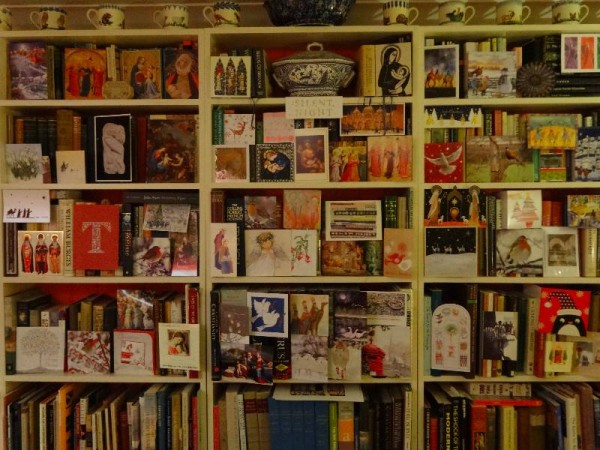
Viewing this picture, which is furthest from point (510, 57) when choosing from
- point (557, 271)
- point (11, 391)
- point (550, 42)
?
point (11, 391)

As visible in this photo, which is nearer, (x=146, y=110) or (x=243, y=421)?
(x=243, y=421)

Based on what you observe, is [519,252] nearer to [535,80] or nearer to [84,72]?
[535,80]

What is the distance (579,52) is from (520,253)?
2.46 ft

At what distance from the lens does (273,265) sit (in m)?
1.88

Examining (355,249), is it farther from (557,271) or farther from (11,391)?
(11,391)

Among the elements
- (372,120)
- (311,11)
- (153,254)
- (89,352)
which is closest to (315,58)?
(311,11)

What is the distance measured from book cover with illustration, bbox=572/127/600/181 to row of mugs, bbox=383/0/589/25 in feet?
1.33

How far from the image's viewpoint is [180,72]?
6.15 ft

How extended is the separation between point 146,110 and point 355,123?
32.3 inches

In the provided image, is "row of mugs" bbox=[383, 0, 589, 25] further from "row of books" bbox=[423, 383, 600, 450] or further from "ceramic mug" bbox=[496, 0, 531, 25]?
"row of books" bbox=[423, 383, 600, 450]

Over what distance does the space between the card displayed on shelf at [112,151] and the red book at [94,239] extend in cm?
13

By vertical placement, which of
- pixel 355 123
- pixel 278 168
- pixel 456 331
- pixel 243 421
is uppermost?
pixel 355 123

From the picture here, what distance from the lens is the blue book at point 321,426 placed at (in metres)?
1.83

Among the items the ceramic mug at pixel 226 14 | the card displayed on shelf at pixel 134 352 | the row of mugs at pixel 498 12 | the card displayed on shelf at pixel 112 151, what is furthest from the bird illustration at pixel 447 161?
the card displayed on shelf at pixel 134 352
